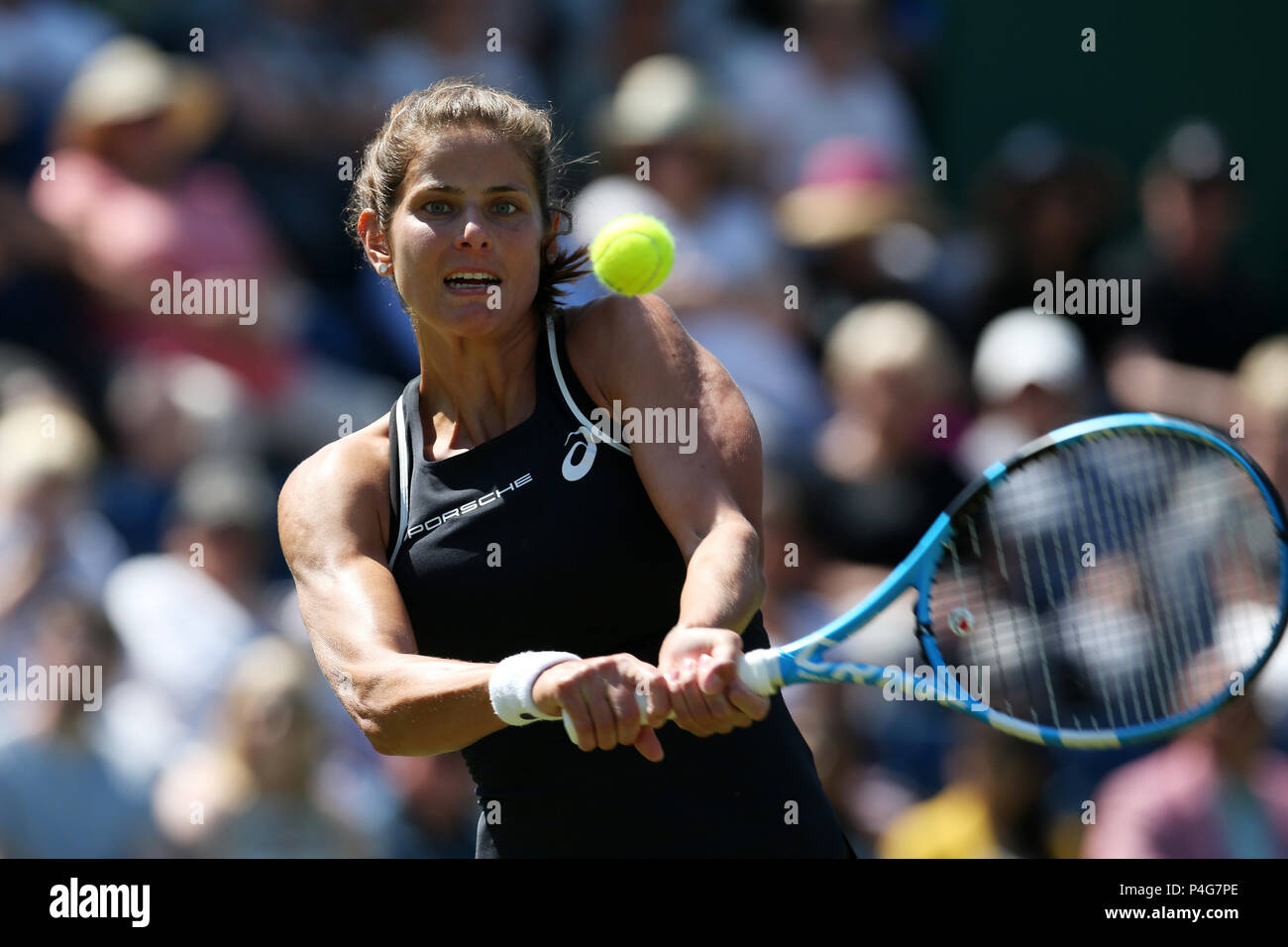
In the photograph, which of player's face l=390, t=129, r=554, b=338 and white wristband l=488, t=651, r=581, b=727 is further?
player's face l=390, t=129, r=554, b=338

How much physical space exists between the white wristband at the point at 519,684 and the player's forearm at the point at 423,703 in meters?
0.03

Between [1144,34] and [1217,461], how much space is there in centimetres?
354

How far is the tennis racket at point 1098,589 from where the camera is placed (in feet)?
9.10

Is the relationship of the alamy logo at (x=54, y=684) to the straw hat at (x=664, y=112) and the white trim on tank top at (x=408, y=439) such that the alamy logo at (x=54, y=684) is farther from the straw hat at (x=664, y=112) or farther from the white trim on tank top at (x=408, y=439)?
the straw hat at (x=664, y=112)

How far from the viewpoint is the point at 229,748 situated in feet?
15.3

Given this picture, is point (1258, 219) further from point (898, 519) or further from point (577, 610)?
point (577, 610)

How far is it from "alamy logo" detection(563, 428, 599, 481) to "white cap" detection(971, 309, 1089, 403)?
111 inches

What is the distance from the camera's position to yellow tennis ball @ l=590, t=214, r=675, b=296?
9.57ft

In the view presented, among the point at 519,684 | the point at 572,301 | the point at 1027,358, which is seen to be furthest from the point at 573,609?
the point at 1027,358

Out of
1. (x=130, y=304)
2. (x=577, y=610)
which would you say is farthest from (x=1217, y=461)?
(x=130, y=304)

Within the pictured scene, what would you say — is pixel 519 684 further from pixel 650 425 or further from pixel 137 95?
pixel 137 95

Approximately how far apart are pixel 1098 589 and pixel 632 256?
66.3 inches

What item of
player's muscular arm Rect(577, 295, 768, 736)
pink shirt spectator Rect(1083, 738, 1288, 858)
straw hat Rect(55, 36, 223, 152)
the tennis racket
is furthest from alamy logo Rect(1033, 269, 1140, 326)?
player's muscular arm Rect(577, 295, 768, 736)
